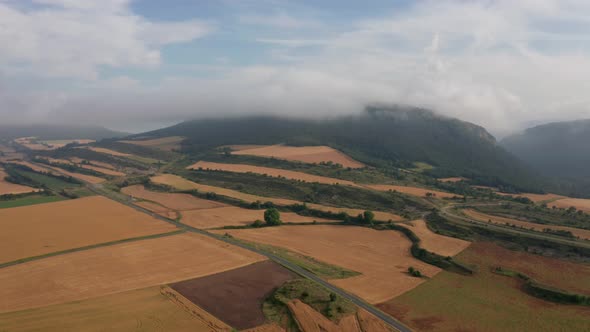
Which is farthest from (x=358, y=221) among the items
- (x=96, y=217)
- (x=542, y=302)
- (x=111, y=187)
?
(x=111, y=187)

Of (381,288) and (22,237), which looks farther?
(22,237)

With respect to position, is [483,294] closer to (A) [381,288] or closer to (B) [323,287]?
(A) [381,288]

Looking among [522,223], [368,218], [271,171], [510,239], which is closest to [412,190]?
[522,223]

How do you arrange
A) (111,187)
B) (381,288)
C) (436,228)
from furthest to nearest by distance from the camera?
(111,187) → (436,228) → (381,288)

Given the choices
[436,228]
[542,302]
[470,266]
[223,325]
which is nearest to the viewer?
[223,325]

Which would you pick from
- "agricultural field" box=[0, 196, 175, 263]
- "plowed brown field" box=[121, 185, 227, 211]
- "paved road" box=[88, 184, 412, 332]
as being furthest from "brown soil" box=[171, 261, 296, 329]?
"plowed brown field" box=[121, 185, 227, 211]

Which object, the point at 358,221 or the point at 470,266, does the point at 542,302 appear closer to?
the point at 470,266
